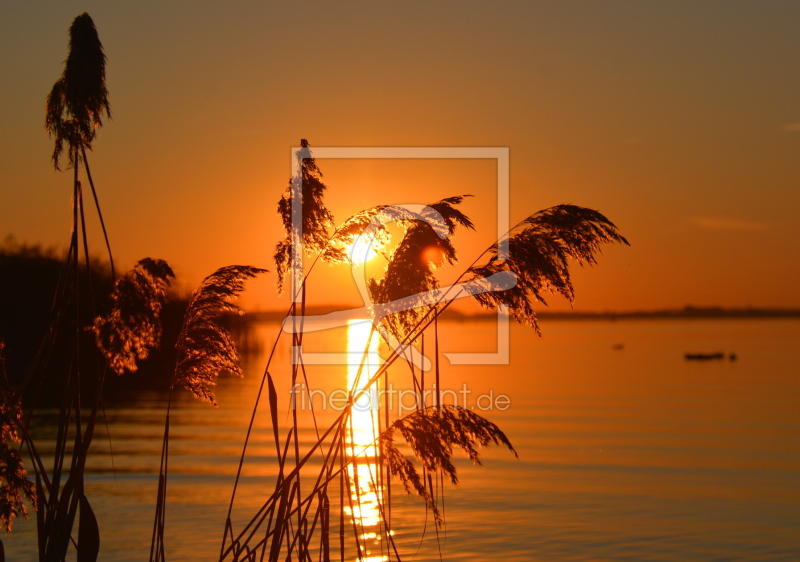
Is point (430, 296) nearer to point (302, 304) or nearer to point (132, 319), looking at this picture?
point (302, 304)

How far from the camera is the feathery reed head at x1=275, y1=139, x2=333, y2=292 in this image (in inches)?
206

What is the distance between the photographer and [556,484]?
727 inches

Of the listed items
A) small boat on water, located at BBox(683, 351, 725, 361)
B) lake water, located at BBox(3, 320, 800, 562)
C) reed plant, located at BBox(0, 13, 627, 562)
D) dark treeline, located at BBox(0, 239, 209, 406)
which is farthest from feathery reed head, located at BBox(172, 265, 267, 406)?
small boat on water, located at BBox(683, 351, 725, 361)

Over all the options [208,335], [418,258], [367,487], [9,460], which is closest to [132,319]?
[208,335]

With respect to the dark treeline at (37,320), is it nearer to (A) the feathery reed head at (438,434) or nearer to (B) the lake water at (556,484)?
(B) the lake water at (556,484)

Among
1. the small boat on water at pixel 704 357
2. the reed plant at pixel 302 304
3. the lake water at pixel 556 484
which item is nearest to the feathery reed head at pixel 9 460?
the reed plant at pixel 302 304

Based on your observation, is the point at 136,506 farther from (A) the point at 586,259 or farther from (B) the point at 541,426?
(B) the point at 541,426

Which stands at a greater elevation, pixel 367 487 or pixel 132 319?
pixel 132 319

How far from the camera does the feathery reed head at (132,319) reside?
174 inches

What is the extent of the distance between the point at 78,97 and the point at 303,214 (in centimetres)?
150

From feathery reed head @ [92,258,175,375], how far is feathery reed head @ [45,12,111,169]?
30.1 inches

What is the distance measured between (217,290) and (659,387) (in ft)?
154

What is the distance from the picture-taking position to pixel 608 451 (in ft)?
78.6

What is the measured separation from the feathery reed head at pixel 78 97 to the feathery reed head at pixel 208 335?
118 centimetres
